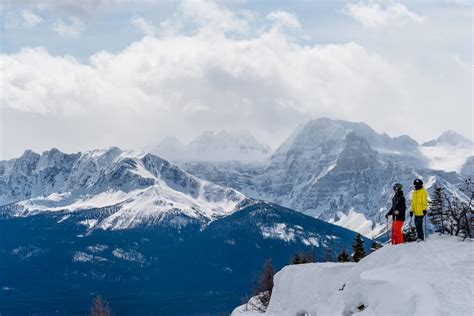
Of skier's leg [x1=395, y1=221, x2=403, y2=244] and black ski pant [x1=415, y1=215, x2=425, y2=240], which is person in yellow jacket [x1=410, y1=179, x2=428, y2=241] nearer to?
black ski pant [x1=415, y1=215, x2=425, y2=240]

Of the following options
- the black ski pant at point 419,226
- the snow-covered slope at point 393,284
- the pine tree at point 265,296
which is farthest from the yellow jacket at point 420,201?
the pine tree at point 265,296

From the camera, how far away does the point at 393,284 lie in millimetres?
22766

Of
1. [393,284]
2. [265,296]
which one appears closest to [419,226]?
[393,284]

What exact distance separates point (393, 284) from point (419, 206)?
8149 millimetres

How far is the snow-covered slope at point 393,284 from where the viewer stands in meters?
21.3

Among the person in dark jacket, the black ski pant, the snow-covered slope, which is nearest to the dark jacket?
the person in dark jacket

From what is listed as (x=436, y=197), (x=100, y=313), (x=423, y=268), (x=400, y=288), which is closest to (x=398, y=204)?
(x=423, y=268)

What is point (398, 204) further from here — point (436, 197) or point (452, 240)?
point (436, 197)

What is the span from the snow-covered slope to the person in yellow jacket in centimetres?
64

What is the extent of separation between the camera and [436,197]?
5953 cm

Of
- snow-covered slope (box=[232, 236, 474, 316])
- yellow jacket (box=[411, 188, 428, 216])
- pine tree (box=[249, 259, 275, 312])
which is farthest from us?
pine tree (box=[249, 259, 275, 312])

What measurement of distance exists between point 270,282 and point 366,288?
47.1m

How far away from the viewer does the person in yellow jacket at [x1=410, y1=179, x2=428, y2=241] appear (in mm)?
29844

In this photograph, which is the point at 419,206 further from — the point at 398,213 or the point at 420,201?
the point at 398,213
